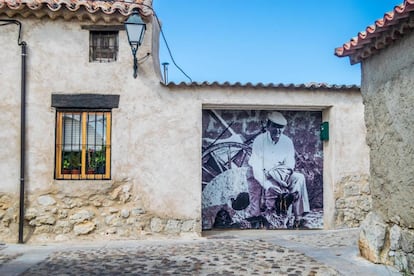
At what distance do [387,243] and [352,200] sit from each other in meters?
3.77

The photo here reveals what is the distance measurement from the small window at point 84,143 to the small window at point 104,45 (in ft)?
3.53

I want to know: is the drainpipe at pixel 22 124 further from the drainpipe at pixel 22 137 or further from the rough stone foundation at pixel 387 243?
the rough stone foundation at pixel 387 243

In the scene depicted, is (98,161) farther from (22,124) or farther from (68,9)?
(68,9)

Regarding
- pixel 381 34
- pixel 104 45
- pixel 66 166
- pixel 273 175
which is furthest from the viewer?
pixel 273 175

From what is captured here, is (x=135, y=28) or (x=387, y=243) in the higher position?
(x=135, y=28)

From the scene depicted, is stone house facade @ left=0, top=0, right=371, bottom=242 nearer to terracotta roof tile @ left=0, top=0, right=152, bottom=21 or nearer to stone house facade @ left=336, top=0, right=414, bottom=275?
terracotta roof tile @ left=0, top=0, right=152, bottom=21

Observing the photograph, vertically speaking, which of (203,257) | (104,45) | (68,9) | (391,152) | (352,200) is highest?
(68,9)

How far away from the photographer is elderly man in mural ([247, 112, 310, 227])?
1055 centimetres

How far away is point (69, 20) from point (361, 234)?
21.2 ft

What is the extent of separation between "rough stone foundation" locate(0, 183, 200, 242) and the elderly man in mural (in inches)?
72.8

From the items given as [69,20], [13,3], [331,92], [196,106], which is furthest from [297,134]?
[13,3]

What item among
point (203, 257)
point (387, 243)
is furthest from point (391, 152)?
point (203, 257)

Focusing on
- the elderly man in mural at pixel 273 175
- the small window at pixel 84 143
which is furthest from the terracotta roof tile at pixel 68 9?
the elderly man in mural at pixel 273 175

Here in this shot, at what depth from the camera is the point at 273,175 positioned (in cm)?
1059
